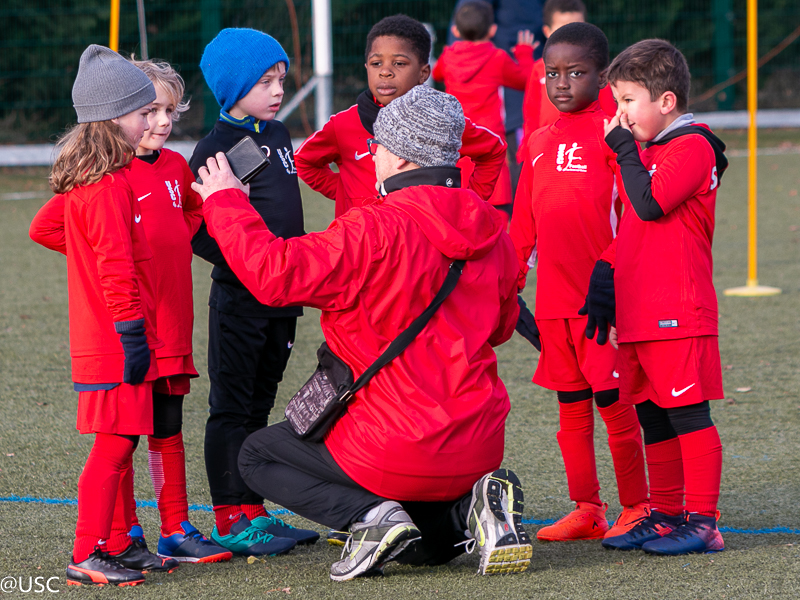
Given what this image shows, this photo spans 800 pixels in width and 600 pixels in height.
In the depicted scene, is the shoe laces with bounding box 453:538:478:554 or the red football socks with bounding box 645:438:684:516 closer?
the shoe laces with bounding box 453:538:478:554

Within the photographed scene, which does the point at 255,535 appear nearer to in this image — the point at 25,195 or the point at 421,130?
the point at 421,130

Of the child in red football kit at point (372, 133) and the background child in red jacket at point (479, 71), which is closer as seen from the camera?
the child in red football kit at point (372, 133)

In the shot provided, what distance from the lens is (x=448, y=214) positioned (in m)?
2.72

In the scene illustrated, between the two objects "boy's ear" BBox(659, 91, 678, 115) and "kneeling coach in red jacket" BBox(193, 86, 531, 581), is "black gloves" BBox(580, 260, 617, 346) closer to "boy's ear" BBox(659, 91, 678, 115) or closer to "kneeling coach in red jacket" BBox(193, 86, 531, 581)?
"kneeling coach in red jacket" BBox(193, 86, 531, 581)

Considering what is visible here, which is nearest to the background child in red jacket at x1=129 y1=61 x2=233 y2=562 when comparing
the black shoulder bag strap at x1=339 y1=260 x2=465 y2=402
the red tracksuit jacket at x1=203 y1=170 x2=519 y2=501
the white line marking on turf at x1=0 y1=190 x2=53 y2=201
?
the red tracksuit jacket at x1=203 y1=170 x2=519 y2=501

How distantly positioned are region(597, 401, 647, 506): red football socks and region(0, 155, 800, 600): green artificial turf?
234 millimetres

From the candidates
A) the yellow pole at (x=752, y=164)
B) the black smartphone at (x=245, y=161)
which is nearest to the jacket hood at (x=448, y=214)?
the black smartphone at (x=245, y=161)

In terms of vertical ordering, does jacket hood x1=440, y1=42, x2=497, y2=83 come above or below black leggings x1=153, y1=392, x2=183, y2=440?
above

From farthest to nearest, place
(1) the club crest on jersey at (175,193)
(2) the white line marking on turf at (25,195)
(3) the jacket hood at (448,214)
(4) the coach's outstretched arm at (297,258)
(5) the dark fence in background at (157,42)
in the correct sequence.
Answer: (5) the dark fence in background at (157,42) → (2) the white line marking on turf at (25,195) → (1) the club crest on jersey at (175,193) → (3) the jacket hood at (448,214) → (4) the coach's outstretched arm at (297,258)

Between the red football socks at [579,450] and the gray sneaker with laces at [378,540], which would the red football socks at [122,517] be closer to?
the gray sneaker with laces at [378,540]

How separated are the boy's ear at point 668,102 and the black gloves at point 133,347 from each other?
1647 millimetres

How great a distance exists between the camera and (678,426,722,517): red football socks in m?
2.98

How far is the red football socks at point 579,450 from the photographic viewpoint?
334 centimetres

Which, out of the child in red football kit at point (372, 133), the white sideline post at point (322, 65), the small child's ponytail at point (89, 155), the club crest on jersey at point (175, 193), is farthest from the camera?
the white sideline post at point (322, 65)
